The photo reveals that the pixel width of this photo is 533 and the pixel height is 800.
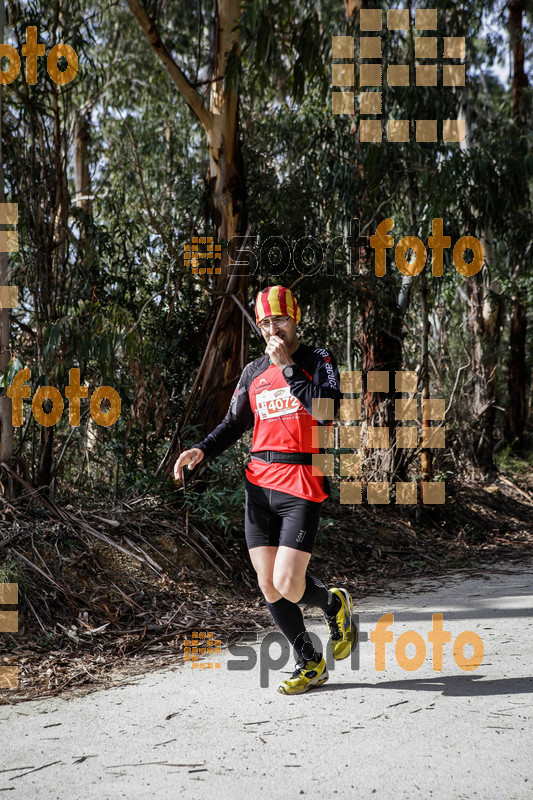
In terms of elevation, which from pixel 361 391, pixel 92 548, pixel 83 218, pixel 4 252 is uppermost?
pixel 83 218

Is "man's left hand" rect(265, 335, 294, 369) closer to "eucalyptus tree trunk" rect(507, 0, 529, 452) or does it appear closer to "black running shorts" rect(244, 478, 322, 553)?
"black running shorts" rect(244, 478, 322, 553)

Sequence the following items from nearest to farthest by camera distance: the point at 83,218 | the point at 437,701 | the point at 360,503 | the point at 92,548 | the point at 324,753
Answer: the point at 324,753 → the point at 437,701 → the point at 92,548 → the point at 83,218 → the point at 360,503

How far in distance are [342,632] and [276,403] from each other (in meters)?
1.30

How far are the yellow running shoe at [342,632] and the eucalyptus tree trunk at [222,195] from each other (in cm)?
335

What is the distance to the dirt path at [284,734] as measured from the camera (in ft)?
9.43

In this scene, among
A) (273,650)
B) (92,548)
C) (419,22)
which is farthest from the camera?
(419,22)

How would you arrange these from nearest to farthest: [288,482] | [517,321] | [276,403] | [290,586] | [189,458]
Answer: [290,586], [288,482], [276,403], [189,458], [517,321]

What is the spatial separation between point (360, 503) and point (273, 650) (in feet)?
14.9

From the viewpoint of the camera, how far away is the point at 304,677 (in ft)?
13.0

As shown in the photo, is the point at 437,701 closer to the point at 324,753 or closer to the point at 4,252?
the point at 324,753

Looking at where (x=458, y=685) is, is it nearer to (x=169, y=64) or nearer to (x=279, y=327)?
(x=279, y=327)

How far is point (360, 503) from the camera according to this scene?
9.15 metres

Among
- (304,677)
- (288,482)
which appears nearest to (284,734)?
(304,677)

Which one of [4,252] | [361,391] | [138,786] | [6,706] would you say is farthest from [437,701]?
[361,391]
